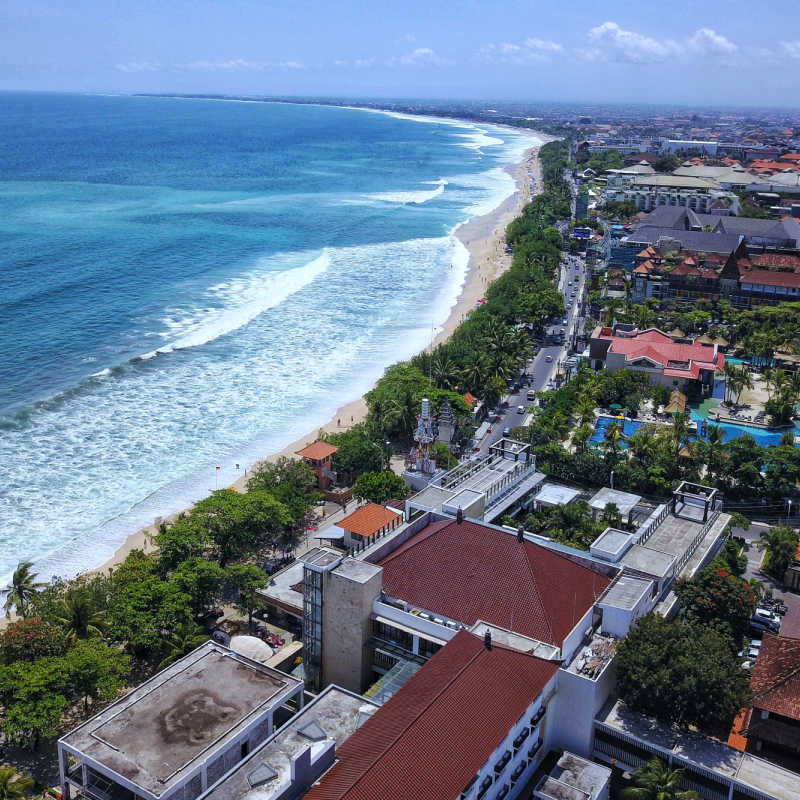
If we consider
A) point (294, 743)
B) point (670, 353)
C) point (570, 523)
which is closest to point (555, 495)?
point (570, 523)

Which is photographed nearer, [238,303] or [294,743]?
[294,743]

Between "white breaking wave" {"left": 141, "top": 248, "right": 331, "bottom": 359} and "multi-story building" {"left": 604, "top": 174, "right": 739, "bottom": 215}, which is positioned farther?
"multi-story building" {"left": 604, "top": 174, "right": 739, "bottom": 215}

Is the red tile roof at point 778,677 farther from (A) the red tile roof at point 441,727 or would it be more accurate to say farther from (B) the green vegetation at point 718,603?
(A) the red tile roof at point 441,727

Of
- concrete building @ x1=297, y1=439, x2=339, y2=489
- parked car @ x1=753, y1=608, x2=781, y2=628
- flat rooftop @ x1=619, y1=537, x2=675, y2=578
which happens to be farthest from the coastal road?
parked car @ x1=753, y1=608, x2=781, y2=628

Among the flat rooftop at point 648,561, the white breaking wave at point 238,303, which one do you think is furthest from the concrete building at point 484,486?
the white breaking wave at point 238,303

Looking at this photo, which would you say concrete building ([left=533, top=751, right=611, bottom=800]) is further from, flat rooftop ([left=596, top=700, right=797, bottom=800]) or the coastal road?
the coastal road

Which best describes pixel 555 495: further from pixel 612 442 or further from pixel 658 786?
pixel 658 786

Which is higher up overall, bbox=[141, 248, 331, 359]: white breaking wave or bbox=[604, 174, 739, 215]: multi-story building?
bbox=[604, 174, 739, 215]: multi-story building
